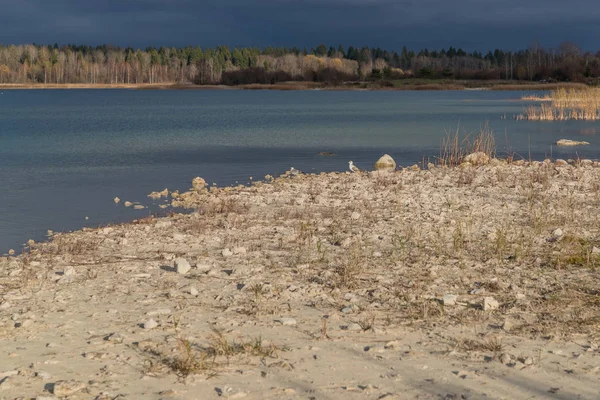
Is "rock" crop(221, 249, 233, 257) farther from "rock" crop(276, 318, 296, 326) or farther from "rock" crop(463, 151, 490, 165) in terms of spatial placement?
"rock" crop(463, 151, 490, 165)

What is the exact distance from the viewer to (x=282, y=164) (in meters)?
25.5

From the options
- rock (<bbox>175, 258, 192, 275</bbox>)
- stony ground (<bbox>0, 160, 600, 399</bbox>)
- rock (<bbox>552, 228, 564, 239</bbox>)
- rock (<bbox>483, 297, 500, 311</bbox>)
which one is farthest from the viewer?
rock (<bbox>552, 228, 564, 239</bbox>)

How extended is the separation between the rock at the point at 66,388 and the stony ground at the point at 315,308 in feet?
0.17

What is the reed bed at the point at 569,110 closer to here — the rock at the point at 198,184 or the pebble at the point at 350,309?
the rock at the point at 198,184

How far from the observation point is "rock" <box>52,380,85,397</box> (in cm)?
529

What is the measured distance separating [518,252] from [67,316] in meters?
5.47

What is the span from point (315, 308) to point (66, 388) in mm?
2775

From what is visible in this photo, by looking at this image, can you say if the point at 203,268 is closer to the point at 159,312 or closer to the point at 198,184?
the point at 159,312

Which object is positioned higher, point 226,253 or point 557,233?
point 557,233

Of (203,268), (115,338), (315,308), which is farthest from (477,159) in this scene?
(115,338)

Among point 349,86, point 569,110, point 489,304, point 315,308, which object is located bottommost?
point 315,308

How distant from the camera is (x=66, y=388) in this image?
534cm

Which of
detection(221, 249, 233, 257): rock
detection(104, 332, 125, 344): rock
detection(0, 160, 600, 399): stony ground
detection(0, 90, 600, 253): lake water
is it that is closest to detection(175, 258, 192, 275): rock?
detection(0, 160, 600, 399): stony ground

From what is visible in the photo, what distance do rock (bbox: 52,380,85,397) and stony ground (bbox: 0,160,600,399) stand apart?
0.05 meters
